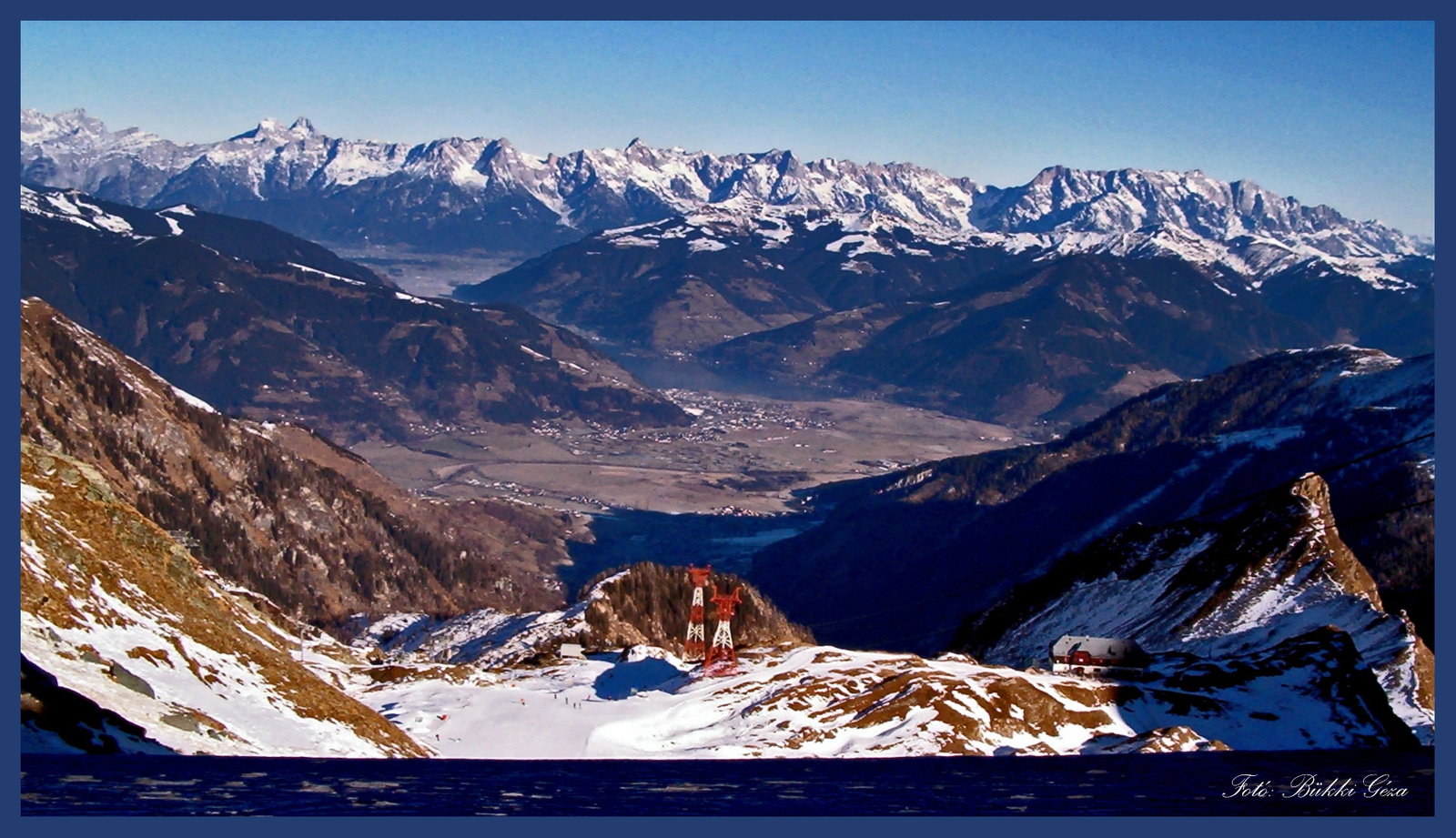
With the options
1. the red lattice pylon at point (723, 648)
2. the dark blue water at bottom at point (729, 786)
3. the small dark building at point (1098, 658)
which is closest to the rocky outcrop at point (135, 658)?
the dark blue water at bottom at point (729, 786)

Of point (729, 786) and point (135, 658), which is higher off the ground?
point (135, 658)

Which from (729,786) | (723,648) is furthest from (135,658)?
(723,648)

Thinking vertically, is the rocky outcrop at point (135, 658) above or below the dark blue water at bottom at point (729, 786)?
above

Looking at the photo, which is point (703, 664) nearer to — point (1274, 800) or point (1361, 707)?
point (1361, 707)

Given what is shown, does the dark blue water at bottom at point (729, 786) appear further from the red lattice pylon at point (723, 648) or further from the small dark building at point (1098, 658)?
the red lattice pylon at point (723, 648)

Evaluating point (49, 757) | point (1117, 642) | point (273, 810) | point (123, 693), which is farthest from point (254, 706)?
point (1117, 642)

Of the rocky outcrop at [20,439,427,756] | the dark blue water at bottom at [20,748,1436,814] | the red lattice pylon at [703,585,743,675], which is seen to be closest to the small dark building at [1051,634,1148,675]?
the red lattice pylon at [703,585,743,675]

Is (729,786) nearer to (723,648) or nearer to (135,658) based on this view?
(135,658)
